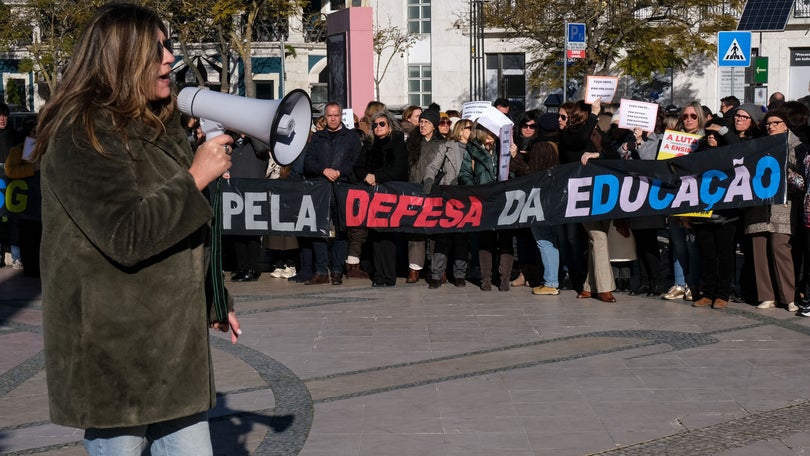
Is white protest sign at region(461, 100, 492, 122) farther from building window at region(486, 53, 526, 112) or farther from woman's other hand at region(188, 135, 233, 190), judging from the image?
building window at region(486, 53, 526, 112)

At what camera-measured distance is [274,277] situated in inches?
562

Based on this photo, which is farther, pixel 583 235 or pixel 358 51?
pixel 358 51

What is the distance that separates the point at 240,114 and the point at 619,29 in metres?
37.3

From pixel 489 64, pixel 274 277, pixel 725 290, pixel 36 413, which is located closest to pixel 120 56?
pixel 36 413

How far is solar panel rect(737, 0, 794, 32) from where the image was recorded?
852 inches

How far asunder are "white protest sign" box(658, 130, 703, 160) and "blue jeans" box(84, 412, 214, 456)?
876 cm

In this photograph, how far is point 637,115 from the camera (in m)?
12.7

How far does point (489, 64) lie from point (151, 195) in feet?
149

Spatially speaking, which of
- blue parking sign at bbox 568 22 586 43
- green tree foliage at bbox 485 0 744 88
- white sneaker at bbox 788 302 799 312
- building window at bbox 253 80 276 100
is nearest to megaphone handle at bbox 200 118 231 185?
white sneaker at bbox 788 302 799 312

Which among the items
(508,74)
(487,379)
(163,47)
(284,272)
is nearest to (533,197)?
(284,272)

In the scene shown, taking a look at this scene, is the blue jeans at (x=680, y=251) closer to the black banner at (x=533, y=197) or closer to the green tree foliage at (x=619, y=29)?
the black banner at (x=533, y=197)

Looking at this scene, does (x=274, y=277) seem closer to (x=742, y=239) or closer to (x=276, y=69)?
(x=742, y=239)

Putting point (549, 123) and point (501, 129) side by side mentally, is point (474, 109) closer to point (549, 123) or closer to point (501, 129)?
point (549, 123)

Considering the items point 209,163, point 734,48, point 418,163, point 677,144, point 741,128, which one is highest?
point 734,48
